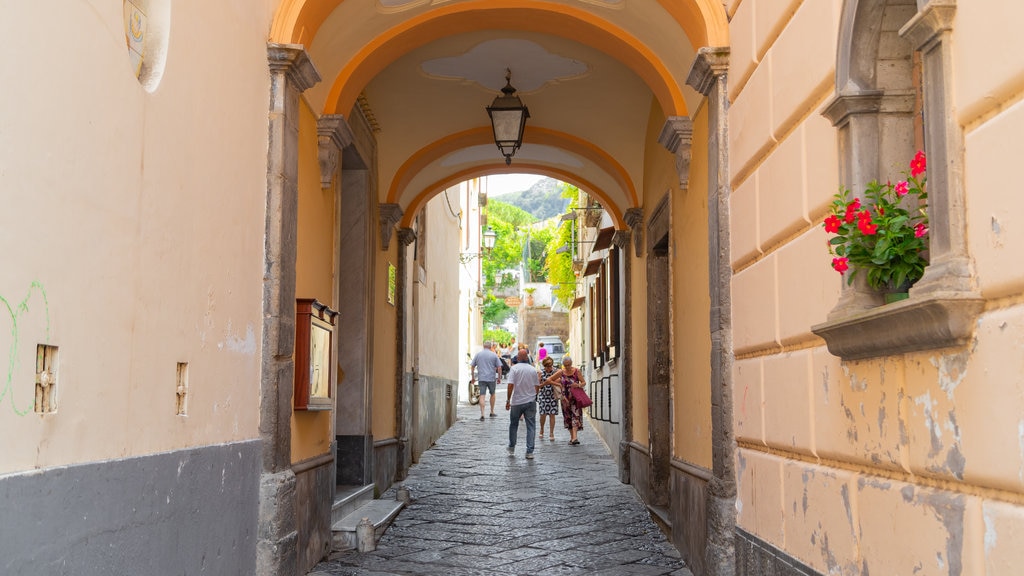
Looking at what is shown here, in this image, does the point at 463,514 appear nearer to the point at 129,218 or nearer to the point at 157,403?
the point at 157,403

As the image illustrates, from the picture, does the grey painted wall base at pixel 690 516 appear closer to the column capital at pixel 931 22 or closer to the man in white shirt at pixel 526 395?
the column capital at pixel 931 22

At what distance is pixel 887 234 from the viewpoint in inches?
119

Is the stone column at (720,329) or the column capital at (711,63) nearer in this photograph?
the stone column at (720,329)

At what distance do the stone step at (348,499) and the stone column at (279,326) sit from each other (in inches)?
74.4

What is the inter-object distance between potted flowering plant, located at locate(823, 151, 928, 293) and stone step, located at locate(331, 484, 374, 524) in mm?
5329

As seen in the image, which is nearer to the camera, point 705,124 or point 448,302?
point 705,124

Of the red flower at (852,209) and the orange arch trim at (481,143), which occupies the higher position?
the orange arch trim at (481,143)

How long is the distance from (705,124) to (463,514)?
4524 millimetres

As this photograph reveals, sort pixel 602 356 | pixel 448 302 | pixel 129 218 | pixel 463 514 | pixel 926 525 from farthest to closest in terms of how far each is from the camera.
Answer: pixel 448 302 → pixel 602 356 → pixel 463 514 → pixel 129 218 → pixel 926 525

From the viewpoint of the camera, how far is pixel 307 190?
669 centimetres

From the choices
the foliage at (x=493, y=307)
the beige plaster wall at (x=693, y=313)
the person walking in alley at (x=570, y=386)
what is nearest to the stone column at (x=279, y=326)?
the beige plaster wall at (x=693, y=313)

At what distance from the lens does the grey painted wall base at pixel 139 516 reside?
9.52ft

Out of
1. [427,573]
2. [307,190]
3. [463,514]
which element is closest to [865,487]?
[427,573]

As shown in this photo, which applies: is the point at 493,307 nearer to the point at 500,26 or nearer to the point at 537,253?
the point at 537,253
